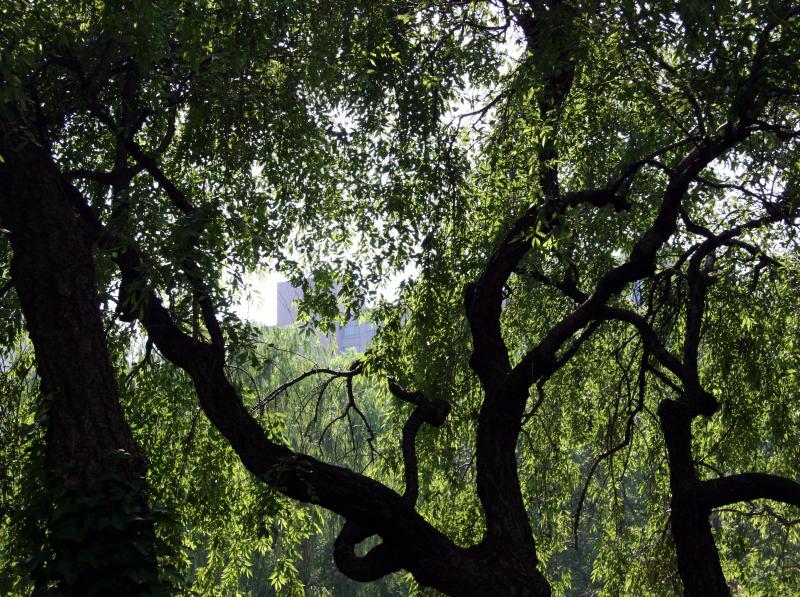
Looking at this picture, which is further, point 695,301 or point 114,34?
point 695,301

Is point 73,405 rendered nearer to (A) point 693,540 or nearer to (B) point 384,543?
(B) point 384,543

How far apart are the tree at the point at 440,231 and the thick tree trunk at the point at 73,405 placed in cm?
2

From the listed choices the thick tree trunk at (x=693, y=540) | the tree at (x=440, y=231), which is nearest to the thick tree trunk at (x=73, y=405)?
the tree at (x=440, y=231)

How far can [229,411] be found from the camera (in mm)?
5711

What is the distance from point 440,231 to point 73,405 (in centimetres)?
327

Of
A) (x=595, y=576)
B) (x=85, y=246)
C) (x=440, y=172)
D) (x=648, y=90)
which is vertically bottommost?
(x=595, y=576)

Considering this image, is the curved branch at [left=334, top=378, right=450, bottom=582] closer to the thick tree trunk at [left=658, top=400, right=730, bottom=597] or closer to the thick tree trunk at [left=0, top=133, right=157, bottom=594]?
the thick tree trunk at [left=658, top=400, right=730, bottom=597]

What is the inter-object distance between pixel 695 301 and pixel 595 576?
2.83 meters

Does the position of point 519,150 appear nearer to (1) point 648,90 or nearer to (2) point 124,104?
(1) point 648,90

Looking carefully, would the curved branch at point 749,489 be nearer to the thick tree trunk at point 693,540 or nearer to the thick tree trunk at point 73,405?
the thick tree trunk at point 693,540

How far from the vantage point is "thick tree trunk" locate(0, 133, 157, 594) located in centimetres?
423

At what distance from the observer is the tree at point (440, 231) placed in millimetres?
4730

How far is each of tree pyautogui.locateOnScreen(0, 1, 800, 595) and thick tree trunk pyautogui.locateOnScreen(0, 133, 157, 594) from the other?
2 centimetres

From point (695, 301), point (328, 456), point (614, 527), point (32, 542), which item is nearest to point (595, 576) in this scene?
point (614, 527)
